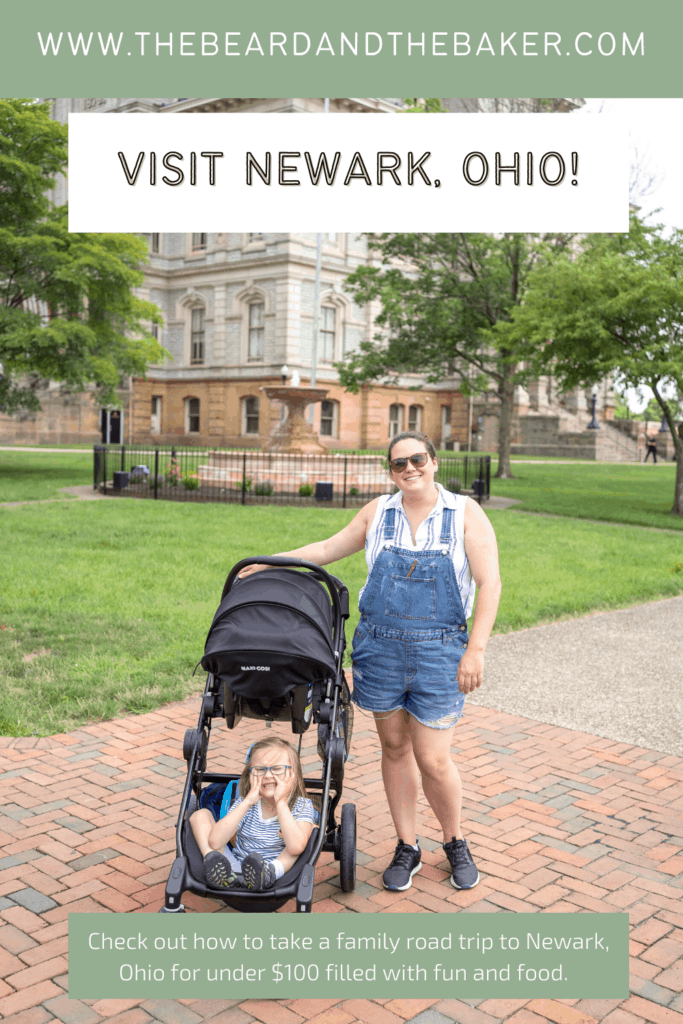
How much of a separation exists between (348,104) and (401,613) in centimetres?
4065

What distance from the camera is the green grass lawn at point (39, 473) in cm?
1980

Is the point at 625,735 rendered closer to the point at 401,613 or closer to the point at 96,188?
the point at 401,613

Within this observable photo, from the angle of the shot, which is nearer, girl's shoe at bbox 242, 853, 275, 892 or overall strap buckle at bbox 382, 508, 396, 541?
girl's shoe at bbox 242, 853, 275, 892

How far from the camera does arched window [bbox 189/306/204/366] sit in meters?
47.6

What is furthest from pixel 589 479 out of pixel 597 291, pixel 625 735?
pixel 625 735

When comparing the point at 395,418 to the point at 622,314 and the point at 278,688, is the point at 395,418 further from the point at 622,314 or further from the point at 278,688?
the point at 278,688

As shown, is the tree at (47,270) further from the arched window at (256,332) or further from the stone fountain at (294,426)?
the arched window at (256,332)

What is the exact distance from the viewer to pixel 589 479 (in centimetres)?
3144

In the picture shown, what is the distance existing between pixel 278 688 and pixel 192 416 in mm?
45568

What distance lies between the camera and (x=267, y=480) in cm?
2162

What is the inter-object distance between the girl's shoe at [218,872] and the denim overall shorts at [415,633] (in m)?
0.86

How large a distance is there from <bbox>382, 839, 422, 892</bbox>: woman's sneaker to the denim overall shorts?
0.69 metres

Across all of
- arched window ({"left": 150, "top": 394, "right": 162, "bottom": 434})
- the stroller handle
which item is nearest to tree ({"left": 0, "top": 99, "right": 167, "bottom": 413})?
the stroller handle

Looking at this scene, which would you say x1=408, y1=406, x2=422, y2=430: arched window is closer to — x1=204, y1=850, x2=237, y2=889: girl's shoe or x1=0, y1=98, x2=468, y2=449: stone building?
x1=0, y1=98, x2=468, y2=449: stone building
